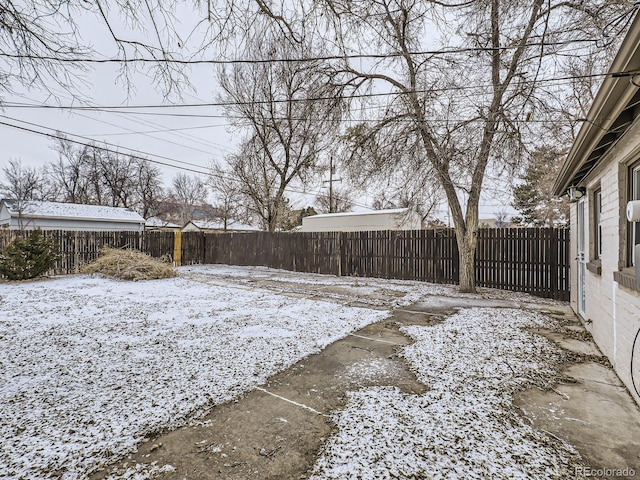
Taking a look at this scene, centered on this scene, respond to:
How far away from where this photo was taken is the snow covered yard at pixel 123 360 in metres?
1.72

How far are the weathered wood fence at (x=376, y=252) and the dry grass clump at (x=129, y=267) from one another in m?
1.15

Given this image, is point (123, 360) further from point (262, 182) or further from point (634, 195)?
point (262, 182)

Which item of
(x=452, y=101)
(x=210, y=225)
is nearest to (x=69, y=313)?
(x=452, y=101)

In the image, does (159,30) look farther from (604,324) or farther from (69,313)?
(604,324)

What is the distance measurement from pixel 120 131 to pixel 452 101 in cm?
1107

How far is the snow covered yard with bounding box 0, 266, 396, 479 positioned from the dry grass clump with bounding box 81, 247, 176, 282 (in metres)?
2.31

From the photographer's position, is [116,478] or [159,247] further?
[159,247]

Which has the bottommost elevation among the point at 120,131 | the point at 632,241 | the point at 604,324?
the point at 604,324

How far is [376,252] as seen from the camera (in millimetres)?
9023

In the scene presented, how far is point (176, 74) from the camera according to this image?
9.40ft

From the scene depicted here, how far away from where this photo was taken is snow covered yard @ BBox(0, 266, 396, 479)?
1723 millimetres

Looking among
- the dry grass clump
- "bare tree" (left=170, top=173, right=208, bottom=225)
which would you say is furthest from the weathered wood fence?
"bare tree" (left=170, top=173, right=208, bottom=225)

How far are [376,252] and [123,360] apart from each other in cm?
715

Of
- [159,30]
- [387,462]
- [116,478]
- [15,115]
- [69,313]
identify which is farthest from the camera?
[15,115]
